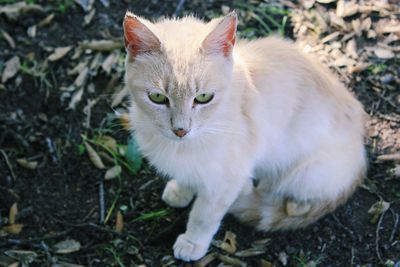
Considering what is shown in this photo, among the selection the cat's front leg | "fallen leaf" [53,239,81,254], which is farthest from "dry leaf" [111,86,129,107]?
the cat's front leg

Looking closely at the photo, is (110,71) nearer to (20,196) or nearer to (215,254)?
(20,196)

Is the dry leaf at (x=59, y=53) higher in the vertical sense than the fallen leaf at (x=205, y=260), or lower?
higher

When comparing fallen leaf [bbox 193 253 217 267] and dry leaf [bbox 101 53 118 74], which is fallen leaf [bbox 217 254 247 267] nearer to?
fallen leaf [bbox 193 253 217 267]

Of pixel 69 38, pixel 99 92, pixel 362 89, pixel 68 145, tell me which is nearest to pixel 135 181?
pixel 68 145

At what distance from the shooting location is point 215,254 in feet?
9.82

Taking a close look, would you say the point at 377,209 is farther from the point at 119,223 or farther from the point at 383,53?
the point at 119,223

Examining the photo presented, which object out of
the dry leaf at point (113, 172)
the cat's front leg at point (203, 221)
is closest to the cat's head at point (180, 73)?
the cat's front leg at point (203, 221)

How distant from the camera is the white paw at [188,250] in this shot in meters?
2.89

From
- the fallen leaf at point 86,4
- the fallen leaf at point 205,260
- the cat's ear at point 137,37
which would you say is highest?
the cat's ear at point 137,37

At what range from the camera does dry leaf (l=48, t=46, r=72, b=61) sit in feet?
12.3

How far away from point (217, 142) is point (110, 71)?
147 cm

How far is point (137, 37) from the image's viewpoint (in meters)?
2.19

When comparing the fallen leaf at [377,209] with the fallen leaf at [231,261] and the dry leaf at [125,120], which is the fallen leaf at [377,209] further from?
the dry leaf at [125,120]

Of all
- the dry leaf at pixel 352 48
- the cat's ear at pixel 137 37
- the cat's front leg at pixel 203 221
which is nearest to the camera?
the cat's ear at pixel 137 37
